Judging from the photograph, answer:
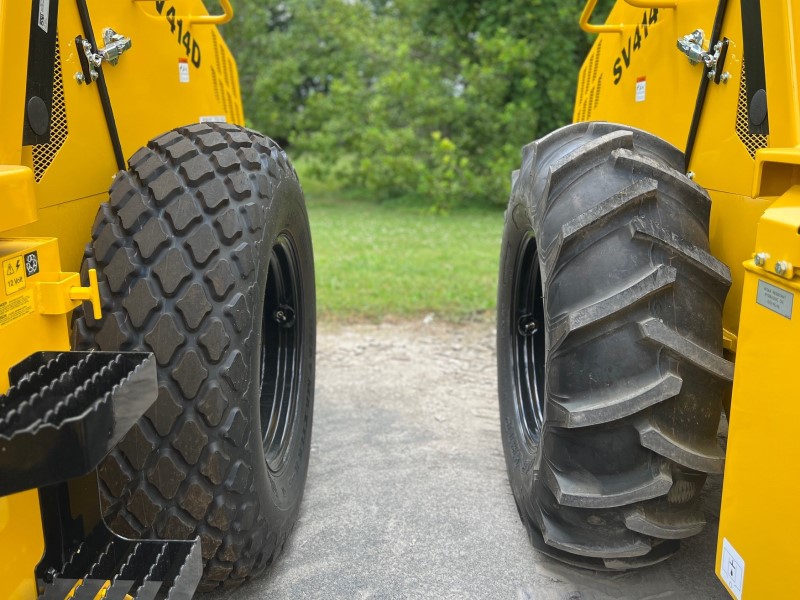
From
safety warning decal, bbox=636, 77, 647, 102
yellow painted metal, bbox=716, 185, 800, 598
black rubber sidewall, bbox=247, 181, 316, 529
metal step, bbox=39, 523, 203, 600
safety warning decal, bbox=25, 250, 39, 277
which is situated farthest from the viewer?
safety warning decal, bbox=636, 77, 647, 102

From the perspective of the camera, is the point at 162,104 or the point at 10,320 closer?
the point at 10,320

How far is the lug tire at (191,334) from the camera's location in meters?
2.11

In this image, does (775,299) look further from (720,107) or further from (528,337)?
(528,337)

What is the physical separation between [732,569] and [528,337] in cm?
188

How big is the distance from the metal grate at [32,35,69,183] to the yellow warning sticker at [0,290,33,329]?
20.8 inches

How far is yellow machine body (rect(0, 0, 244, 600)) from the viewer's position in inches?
62.4

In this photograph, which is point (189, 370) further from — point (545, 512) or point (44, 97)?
point (545, 512)

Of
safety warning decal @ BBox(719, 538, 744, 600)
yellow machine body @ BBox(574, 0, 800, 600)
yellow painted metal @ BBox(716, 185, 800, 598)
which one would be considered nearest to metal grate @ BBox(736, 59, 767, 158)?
yellow machine body @ BBox(574, 0, 800, 600)

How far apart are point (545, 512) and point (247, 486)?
0.89m

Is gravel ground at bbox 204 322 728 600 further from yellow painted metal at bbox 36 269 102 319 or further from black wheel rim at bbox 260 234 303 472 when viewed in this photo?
yellow painted metal at bbox 36 269 102 319

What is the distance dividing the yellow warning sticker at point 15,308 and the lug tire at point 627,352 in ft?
4.30

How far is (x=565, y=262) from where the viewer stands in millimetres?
2172

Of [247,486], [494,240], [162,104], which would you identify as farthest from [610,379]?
[494,240]

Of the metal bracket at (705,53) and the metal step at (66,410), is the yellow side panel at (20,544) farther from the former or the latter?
the metal bracket at (705,53)
